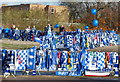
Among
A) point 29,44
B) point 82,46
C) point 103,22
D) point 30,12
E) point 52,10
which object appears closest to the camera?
point 82,46

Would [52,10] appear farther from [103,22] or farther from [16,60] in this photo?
[16,60]

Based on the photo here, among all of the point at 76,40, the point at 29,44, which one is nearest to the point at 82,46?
the point at 76,40

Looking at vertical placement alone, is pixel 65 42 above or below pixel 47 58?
above

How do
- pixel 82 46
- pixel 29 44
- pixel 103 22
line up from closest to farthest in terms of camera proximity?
1. pixel 82 46
2. pixel 29 44
3. pixel 103 22

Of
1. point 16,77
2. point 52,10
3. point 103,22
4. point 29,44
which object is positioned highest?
point 52,10

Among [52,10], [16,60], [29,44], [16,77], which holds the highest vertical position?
[52,10]

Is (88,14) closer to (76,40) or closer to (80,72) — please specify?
(76,40)

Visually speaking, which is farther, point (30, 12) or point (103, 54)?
point (30, 12)

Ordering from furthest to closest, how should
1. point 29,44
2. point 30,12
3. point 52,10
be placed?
1. point 52,10
2. point 30,12
3. point 29,44

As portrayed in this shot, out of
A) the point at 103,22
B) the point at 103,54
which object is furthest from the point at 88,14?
the point at 103,54

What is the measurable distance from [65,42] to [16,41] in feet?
16.0

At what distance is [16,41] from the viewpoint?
68.4ft

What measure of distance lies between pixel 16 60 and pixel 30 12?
57.7ft

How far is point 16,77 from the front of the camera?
9.38m
